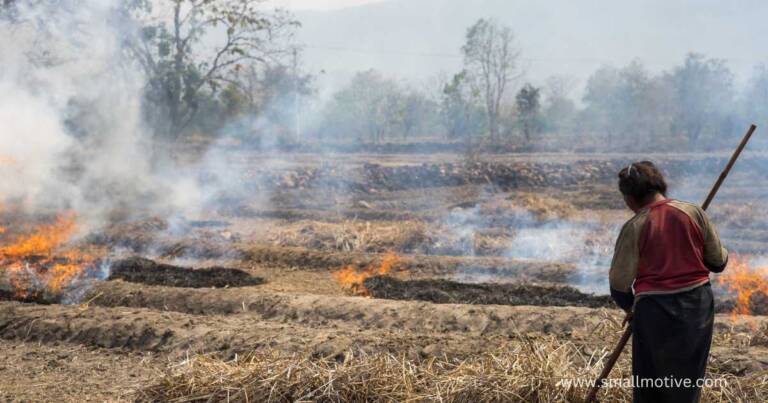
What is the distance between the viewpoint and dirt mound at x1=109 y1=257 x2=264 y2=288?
35.0ft

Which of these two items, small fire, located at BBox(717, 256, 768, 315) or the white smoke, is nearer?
small fire, located at BBox(717, 256, 768, 315)

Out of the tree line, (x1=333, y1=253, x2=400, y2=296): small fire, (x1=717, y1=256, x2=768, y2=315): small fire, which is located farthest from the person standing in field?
the tree line

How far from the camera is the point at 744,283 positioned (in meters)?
9.38

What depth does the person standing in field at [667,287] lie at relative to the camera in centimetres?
362

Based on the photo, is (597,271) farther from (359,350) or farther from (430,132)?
(430,132)

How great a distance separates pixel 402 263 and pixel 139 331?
549 centimetres

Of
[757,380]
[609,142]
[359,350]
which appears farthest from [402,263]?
[609,142]

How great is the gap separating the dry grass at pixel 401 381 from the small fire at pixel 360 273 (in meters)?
5.15

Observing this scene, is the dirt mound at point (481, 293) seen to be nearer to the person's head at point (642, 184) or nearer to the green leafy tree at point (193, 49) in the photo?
the person's head at point (642, 184)

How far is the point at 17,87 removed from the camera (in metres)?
17.1

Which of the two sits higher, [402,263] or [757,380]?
[757,380]

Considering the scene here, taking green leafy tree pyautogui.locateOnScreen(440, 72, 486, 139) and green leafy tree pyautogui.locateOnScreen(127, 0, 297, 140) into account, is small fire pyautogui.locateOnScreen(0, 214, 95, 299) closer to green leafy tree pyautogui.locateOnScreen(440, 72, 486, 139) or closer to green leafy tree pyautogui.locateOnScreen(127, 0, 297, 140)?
green leafy tree pyautogui.locateOnScreen(127, 0, 297, 140)

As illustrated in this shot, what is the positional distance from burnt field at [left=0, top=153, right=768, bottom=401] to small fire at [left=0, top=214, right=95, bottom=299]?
47mm

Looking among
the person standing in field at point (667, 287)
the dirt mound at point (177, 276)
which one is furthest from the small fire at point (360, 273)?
the person standing in field at point (667, 287)
